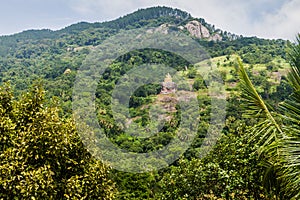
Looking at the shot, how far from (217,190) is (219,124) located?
4053 centimetres

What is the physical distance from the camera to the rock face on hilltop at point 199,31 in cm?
12328

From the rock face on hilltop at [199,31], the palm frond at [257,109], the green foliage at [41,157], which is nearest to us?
the palm frond at [257,109]

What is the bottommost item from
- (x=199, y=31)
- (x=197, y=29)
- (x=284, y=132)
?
(x=284, y=132)

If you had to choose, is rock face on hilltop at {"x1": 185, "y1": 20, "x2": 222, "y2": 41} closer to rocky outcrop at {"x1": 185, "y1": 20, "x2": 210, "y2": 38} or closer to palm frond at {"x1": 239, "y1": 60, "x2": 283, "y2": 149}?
rocky outcrop at {"x1": 185, "y1": 20, "x2": 210, "y2": 38}

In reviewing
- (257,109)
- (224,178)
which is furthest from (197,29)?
(257,109)

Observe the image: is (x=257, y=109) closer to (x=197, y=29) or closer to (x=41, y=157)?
(x=41, y=157)

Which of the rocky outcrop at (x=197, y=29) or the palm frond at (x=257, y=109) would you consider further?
the rocky outcrop at (x=197, y=29)

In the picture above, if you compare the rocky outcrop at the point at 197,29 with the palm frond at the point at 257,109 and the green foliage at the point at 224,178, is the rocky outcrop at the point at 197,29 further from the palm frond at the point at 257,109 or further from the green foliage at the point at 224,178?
the palm frond at the point at 257,109

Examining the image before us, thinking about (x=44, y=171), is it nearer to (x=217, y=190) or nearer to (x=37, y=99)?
(x=37, y=99)

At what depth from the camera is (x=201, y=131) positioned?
48.8 metres

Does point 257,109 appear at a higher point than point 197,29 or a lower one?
lower

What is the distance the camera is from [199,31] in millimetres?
126062

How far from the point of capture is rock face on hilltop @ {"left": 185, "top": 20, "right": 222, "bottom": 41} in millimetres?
123281

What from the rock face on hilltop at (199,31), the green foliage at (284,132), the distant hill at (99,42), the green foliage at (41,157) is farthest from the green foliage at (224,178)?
the rock face on hilltop at (199,31)
